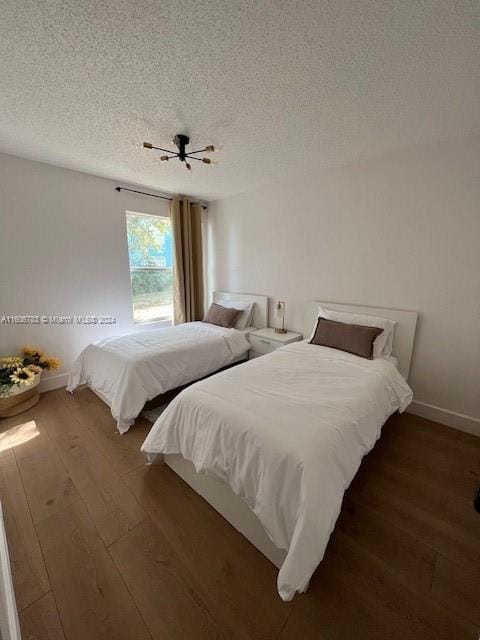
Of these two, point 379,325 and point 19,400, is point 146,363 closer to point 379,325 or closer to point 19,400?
point 19,400

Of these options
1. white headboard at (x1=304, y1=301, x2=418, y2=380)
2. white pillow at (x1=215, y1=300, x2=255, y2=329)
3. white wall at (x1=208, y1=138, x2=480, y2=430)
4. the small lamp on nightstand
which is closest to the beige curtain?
white pillow at (x1=215, y1=300, x2=255, y2=329)

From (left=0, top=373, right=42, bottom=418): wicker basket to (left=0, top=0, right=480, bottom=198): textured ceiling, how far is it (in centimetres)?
219

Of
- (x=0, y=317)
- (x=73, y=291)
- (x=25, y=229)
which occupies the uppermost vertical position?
(x=25, y=229)

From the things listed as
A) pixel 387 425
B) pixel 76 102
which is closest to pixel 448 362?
pixel 387 425

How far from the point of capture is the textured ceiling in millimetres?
1056

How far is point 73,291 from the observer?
2.95m

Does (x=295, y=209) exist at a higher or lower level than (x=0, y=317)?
higher

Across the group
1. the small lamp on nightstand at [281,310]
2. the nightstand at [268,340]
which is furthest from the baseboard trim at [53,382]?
the small lamp on nightstand at [281,310]

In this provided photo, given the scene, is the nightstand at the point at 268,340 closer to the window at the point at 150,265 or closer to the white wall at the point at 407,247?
the white wall at the point at 407,247

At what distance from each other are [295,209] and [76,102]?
86.5 inches

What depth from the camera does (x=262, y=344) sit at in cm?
313

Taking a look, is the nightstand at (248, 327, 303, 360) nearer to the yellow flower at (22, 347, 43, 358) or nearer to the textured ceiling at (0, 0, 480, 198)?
the textured ceiling at (0, 0, 480, 198)

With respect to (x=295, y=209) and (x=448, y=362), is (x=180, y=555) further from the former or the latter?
(x=295, y=209)

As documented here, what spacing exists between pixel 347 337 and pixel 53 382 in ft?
10.6
